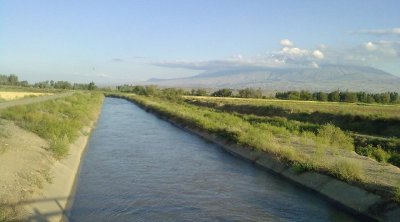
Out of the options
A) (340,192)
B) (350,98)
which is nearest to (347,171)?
(340,192)

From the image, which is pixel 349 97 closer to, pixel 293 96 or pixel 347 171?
pixel 293 96

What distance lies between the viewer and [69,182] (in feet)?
58.1

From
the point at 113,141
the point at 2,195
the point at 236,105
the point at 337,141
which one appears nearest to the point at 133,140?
the point at 113,141

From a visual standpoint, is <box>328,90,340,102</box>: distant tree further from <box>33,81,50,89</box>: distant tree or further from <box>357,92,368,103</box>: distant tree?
<box>33,81,50,89</box>: distant tree

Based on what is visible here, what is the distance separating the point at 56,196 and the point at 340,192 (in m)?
10.2

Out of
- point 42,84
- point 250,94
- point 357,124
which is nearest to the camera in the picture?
point 357,124

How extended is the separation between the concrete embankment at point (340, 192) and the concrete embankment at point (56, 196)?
941 centimetres

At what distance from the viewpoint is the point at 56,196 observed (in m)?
14.9

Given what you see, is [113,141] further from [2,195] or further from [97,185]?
[2,195]

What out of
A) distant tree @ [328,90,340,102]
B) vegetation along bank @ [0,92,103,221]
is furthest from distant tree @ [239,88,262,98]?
vegetation along bank @ [0,92,103,221]

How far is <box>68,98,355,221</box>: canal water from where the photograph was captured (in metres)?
14.4

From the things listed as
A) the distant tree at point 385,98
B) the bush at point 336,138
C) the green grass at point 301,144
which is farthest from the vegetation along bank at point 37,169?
the distant tree at point 385,98

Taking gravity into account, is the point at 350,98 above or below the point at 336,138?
above

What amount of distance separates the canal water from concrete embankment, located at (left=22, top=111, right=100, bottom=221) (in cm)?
38
